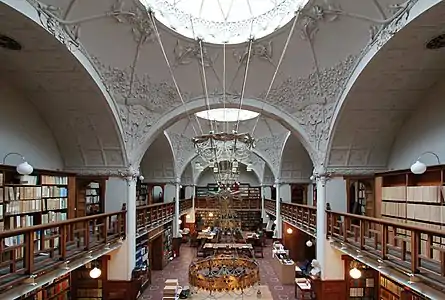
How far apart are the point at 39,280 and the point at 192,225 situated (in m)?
21.0

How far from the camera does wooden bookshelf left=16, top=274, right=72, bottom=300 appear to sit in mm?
7789

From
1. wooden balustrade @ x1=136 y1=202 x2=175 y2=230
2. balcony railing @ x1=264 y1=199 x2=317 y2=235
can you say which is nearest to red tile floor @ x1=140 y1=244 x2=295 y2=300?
wooden balustrade @ x1=136 y1=202 x2=175 y2=230

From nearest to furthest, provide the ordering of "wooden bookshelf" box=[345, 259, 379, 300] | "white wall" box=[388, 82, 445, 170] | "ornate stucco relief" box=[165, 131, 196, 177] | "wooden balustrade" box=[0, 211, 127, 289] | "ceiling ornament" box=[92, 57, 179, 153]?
"wooden balustrade" box=[0, 211, 127, 289] → "white wall" box=[388, 82, 445, 170] → "ceiling ornament" box=[92, 57, 179, 153] → "wooden bookshelf" box=[345, 259, 379, 300] → "ornate stucco relief" box=[165, 131, 196, 177]

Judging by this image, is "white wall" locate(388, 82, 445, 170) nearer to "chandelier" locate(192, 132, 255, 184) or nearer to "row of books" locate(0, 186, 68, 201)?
"chandelier" locate(192, 132, 255, 184)

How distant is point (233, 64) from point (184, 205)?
14620mm

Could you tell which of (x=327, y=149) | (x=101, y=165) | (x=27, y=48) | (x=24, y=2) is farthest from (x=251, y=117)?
(x=24, y=2)

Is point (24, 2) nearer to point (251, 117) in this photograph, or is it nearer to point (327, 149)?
point (327, 149)

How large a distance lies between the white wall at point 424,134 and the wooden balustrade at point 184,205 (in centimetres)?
1363

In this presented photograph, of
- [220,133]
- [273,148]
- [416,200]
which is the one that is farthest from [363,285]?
[273,148]

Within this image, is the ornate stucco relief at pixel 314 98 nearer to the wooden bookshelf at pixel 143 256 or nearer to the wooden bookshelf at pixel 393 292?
the wooden bookshelf at pixel 393 292

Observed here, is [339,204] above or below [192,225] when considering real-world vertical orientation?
above

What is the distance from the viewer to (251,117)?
596 inches

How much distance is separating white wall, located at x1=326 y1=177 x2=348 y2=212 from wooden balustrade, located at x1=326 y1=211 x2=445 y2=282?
415 mm

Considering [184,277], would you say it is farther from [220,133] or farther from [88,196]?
[220,133]
